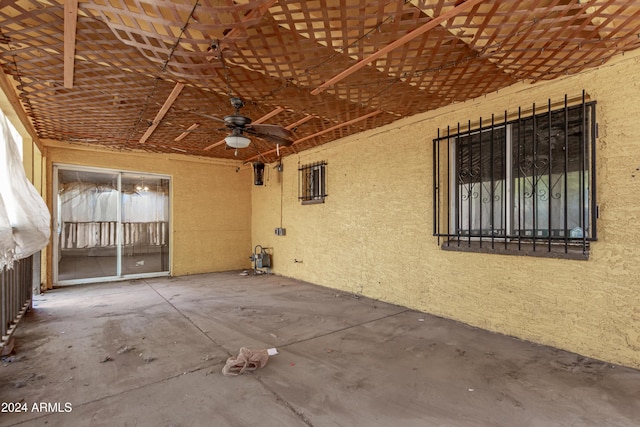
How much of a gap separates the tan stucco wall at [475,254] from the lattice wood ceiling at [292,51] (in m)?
0.32

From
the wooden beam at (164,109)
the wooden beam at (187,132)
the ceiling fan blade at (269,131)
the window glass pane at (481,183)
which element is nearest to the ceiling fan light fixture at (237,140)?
the ceiling fan blade at (269,131)

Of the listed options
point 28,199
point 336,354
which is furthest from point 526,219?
point 28,199

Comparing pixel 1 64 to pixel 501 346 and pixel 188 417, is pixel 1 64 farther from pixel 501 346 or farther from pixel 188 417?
pixel 501 346

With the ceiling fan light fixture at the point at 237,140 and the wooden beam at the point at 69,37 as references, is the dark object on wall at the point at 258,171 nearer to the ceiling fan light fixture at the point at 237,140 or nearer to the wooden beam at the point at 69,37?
the ceiling fan light fixture at the point at 237,140

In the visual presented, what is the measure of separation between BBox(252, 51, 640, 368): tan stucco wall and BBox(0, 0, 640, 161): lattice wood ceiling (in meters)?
0.32

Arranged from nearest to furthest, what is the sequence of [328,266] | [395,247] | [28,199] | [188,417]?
1. [188,417]
2. [28,199]
3. [395,247]
4. [328,266]

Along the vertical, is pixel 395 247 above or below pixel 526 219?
below

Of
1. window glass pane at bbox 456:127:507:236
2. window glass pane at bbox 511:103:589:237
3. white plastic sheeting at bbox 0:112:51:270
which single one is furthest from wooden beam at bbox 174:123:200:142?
window glass pane at bbox 511:103:589:237

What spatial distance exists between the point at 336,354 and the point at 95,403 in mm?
1798

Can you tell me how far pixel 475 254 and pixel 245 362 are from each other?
8.78 ft

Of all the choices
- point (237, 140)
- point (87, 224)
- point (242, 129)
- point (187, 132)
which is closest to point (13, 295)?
point (237, 140)

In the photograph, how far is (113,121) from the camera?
14.3 ft

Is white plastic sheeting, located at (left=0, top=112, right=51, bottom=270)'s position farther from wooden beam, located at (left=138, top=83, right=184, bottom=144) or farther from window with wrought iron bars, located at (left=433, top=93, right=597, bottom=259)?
window with wrought iron bars, located at (left=433, top=93, right=597, bottom=259)

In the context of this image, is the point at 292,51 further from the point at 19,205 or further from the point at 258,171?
the point at 258,171
